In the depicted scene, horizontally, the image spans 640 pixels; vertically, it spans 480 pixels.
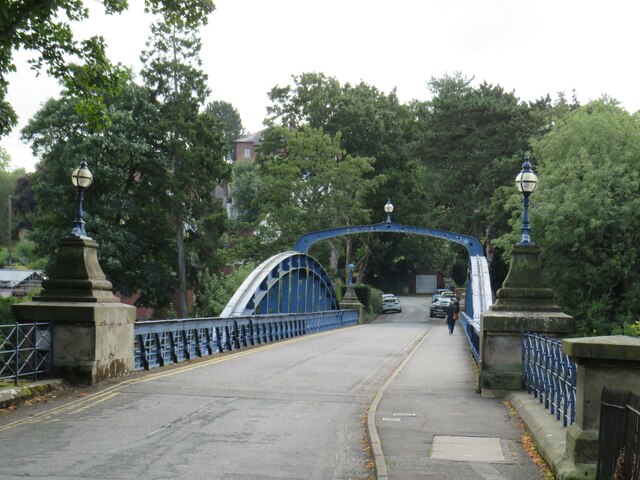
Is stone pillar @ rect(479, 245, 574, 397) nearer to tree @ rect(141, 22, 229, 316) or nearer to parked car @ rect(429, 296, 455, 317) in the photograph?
tree @ rect(141, 22, 229, 316)

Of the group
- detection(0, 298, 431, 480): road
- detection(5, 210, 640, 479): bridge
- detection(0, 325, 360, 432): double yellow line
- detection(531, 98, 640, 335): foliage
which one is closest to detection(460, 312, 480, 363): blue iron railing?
detection(5, 210, 640, 479): bridge

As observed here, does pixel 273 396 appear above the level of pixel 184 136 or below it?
below

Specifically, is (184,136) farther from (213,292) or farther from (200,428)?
(200,428)

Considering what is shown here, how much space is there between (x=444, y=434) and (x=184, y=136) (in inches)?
1477

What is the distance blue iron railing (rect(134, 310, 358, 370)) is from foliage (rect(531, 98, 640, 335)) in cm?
1522

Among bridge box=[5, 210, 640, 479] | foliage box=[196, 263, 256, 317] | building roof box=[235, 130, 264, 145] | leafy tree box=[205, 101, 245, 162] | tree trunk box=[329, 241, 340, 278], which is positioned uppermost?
leafy tree box=[205, 101, 245, 162]

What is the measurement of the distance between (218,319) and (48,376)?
28.5 ft

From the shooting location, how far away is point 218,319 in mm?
21469

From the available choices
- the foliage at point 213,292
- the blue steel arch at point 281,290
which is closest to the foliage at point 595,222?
the blue steel arch at point 281,290

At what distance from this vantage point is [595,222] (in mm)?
38062

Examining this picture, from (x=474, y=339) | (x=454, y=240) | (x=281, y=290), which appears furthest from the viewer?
(x=454, y=240)

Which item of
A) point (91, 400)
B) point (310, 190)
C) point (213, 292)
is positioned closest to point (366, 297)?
point (310, 190)

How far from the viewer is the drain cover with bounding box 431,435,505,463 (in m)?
8.48

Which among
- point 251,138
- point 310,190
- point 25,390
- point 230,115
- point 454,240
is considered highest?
point 230,115
